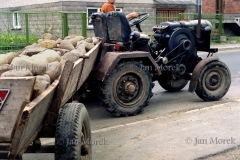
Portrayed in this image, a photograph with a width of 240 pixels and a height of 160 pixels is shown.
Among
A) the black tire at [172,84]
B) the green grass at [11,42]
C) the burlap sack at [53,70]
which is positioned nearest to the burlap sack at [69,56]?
the burlap sack at [53,70]

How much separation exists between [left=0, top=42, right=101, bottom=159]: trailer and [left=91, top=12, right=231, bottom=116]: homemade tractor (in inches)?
78.4

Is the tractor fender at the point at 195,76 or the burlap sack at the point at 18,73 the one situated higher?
the burlap sack at the point at 18,73

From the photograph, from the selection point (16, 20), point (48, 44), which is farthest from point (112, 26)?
point (16, 20)

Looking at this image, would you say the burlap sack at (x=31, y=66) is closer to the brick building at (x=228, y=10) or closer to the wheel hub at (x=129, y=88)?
the wheel hub at (x=129, y=88)

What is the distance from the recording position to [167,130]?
6027 millimetres

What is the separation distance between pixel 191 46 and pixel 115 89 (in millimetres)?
2096

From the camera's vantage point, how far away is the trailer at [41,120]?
3.06 m

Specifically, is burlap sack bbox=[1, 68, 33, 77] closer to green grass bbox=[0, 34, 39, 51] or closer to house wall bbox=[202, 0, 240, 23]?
green grass bbox=[0, 34, 39, 51]

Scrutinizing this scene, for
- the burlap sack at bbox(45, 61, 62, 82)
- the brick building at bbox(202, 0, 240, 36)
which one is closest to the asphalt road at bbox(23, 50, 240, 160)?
the burlap sack at bbox(45, 61, 62, 82)

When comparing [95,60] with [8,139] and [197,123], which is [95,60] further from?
[8,139]

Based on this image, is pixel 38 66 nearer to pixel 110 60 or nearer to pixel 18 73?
pixel 18 73

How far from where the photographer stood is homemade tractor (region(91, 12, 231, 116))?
674cm

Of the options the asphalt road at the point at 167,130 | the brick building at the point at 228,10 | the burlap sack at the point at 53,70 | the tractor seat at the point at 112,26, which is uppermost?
the brick building at the point at 228,10

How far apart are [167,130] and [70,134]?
256 cm
